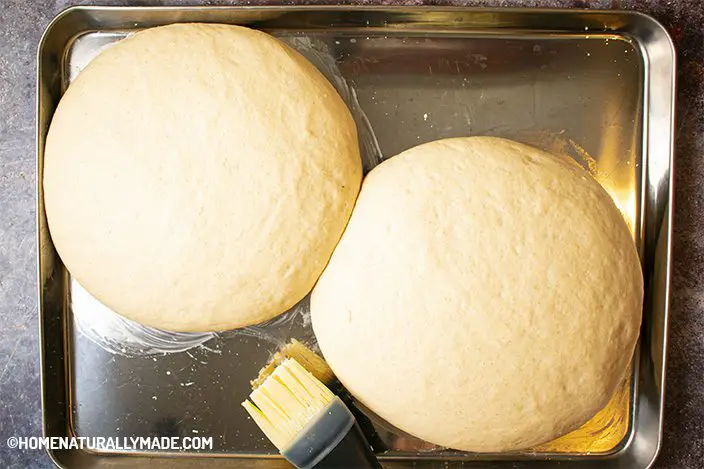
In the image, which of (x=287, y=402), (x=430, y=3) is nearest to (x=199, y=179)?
(x=287, y=402)

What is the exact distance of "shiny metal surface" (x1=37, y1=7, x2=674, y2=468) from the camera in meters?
0.99

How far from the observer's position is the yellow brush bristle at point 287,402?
0.85m

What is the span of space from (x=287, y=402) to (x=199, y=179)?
1.15 feet

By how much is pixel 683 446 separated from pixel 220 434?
802 millimetres

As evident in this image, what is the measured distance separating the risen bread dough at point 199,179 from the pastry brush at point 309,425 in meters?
0.13

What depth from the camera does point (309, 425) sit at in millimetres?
848

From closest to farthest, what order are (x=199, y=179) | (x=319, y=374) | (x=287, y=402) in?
(x=199, y=179)
(x=287, y=402)
(x=319, y=374)

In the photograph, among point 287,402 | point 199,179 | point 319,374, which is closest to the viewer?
point 199,179

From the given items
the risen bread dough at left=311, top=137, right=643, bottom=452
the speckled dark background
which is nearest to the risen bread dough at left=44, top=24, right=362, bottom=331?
the risen bread dough at left=311, top=137, right=643, bottom=452

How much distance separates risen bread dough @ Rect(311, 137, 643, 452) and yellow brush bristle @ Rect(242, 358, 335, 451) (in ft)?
0.26

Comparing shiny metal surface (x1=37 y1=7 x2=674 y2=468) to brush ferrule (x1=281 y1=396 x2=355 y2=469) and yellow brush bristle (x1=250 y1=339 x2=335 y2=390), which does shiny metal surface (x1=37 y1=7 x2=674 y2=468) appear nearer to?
yellow brush bristle (x1=250 y1=339 x2=335 y2=390)

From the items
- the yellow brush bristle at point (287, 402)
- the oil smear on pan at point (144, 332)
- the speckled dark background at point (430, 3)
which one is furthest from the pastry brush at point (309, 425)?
the speckled dark background at point (430, 3)

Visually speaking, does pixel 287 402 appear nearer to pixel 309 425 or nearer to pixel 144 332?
pixel 309 425

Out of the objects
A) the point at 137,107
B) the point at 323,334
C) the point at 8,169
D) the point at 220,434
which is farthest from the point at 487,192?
the point at 8,169
